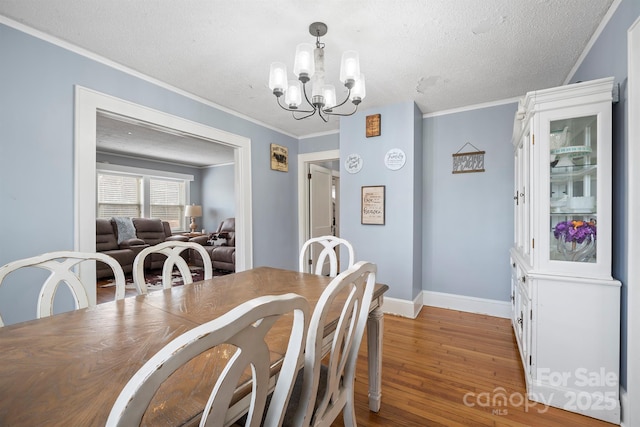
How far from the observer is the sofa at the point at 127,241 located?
15.8ft

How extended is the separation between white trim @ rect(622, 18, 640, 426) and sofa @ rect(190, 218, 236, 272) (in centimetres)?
474

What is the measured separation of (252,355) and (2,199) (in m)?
2.13

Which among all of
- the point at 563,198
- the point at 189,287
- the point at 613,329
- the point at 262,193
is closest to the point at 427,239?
the point at 563,198

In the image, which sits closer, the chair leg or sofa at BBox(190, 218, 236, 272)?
the chair leg

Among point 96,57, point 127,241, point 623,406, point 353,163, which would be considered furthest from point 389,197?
point 127,241

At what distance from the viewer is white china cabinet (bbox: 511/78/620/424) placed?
1.57 m

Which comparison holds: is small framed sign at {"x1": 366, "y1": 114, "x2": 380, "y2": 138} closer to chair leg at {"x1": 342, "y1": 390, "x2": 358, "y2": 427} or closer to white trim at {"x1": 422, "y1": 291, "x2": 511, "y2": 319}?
white trim at {"x1": 422, "y1": 291, "x2": 511, "y2": 319}

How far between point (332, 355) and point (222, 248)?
472 cm

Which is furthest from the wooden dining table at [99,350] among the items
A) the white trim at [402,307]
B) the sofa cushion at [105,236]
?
the sofa cushion at [105,236]

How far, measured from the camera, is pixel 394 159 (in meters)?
3.09

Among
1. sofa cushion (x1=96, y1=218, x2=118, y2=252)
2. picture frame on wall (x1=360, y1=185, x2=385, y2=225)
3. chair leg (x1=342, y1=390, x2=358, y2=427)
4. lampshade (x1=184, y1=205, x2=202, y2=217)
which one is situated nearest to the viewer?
chair leg (x1=342, y1=390, x2=358, y2=427)

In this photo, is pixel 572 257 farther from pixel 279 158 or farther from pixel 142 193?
pixel 142 193

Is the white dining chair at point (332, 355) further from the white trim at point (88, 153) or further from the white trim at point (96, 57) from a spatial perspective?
the white trim at point (96, 57)

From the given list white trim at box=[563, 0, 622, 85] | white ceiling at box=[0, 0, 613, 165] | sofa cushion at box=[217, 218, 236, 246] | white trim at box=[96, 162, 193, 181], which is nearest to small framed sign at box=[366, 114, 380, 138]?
white ceiling at box=[0, 0, 613, 165]
